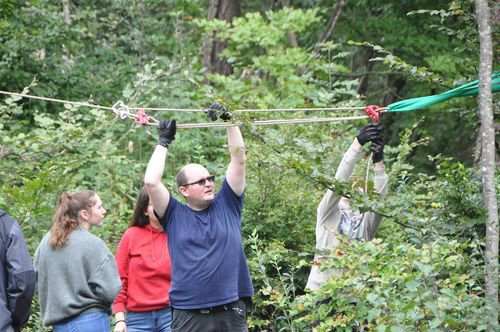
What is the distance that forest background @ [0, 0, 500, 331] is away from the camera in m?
4.73

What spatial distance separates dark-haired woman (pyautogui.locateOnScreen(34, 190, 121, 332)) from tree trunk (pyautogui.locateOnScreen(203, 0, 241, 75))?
872 centimetres

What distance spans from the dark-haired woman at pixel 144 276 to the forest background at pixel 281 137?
690mm

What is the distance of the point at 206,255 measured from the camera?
18.5ft

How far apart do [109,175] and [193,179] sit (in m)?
3.63

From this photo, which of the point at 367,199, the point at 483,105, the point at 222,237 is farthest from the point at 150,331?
the point at 483,105

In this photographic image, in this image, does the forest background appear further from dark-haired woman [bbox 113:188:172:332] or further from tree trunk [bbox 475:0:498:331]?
dark-haired woman [bbox 113:188:172:332]

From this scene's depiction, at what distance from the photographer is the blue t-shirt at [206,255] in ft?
18.5

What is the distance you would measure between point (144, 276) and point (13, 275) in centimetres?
120

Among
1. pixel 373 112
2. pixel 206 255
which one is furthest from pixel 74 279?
pixel 373 112

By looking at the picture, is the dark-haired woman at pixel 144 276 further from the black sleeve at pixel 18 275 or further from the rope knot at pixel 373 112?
the rope knot at pixel 373 112

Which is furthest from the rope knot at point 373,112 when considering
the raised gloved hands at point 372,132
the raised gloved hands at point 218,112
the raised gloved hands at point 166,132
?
the raised gloved hands at point 166,132

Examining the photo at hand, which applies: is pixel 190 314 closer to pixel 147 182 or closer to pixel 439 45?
pixel 147 182

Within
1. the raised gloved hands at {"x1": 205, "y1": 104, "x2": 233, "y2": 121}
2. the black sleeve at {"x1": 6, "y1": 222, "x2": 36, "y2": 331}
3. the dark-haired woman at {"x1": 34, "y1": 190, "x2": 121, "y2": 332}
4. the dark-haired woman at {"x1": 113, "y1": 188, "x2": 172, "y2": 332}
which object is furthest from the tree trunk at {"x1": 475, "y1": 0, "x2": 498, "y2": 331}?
the black sleeve at {"x1": 6, "y1": 222, "x2": 36, "y2": 331}

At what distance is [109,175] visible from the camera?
30.5 feet
